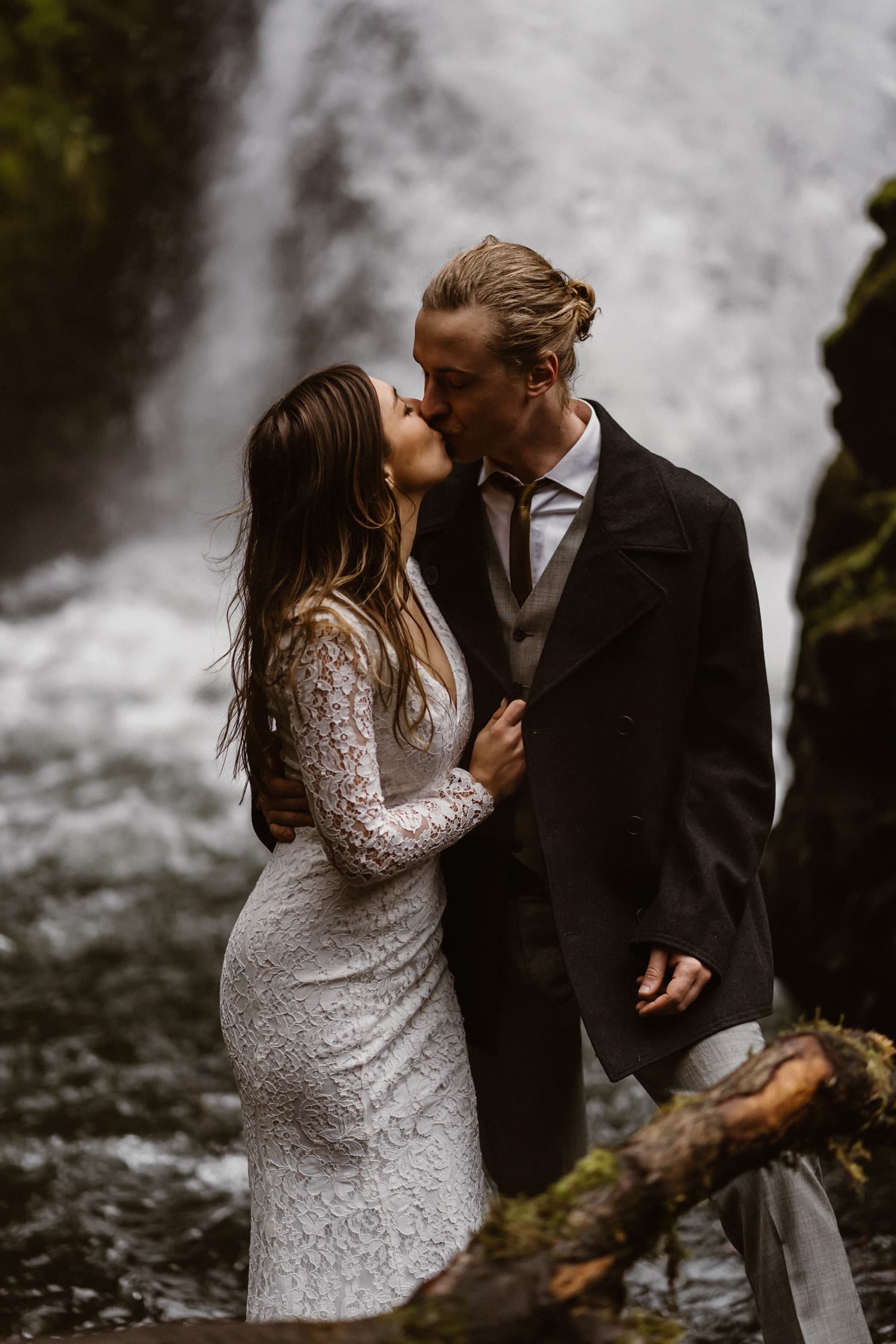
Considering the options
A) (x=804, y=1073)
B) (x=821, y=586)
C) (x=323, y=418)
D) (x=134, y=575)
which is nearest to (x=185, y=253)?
(x=134, y=575)

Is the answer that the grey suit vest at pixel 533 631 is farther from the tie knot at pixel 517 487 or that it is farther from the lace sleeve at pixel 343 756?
the lace sleeve at pixel 343 756

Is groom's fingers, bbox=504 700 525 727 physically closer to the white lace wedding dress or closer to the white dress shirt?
the white lace wedding dress

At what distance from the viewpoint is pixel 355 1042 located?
264cm

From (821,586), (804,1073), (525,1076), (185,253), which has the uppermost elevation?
(185,253)

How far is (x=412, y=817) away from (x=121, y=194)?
37.1 feet

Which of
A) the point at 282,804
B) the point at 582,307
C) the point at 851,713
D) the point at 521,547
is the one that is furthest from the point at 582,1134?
the point at 851,713

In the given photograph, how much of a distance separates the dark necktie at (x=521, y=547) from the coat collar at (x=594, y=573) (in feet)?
0.21

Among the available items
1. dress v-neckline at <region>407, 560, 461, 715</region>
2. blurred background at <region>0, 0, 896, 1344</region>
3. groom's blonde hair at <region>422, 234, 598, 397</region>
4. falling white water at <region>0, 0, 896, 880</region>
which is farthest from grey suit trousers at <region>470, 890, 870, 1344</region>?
falling white water at <region>0, 0, 896, 880</region>

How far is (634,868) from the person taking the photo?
288 centimetres

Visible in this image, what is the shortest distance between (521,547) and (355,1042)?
111 cm

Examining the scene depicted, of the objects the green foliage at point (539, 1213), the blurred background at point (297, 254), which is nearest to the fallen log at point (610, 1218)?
the green foliage at point (539, 1213)

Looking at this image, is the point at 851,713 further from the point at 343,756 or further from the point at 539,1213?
the point at 539,1213

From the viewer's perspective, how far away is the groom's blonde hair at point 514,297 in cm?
289

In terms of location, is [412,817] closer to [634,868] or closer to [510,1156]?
[634,868]
